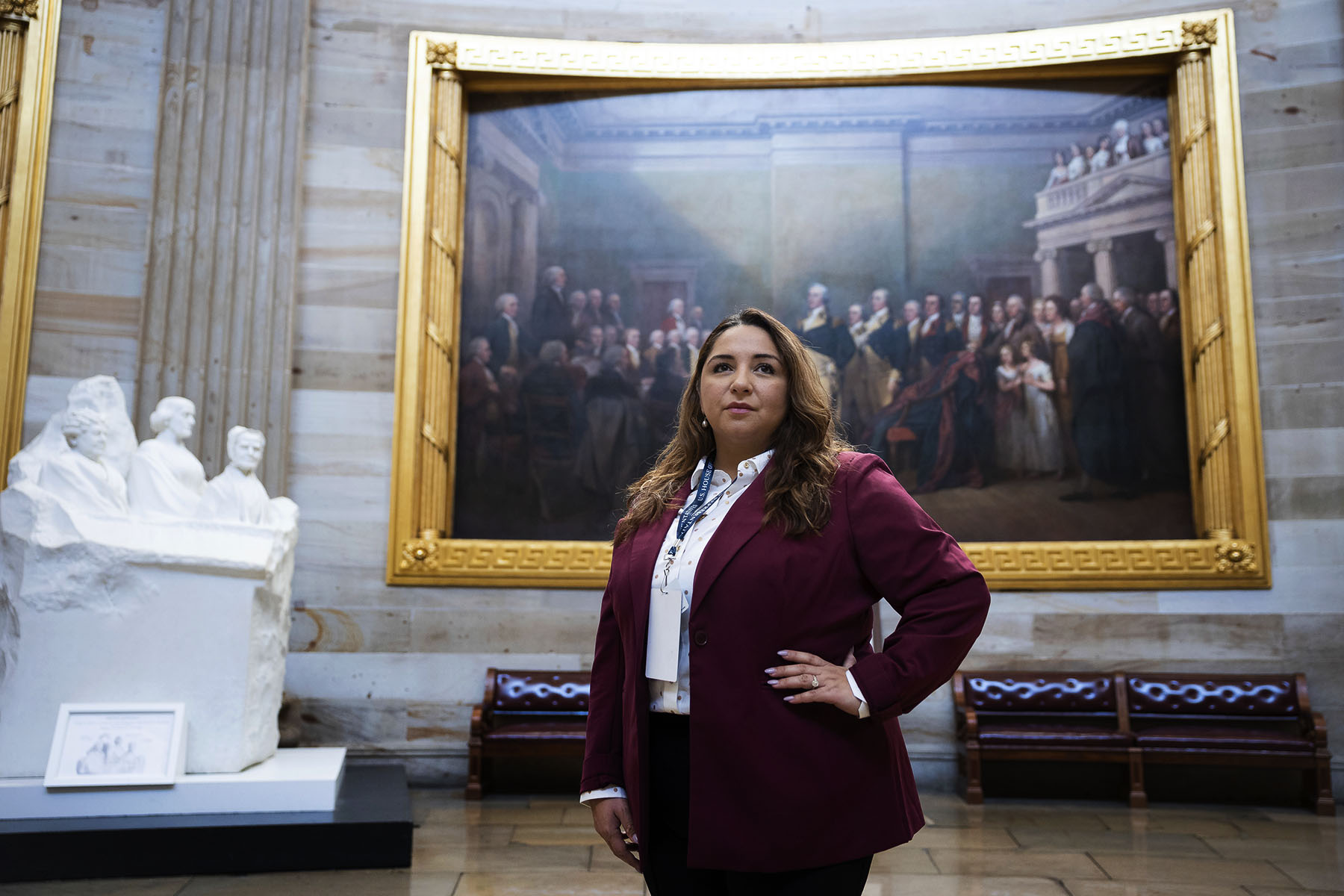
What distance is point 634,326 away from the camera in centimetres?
820

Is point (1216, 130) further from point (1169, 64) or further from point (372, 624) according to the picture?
point (372, 624)

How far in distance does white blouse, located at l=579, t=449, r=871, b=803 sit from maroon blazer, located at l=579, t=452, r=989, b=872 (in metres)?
0.03

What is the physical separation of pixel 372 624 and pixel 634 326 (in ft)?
10.5

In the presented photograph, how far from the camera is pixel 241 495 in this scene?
6.12 meters

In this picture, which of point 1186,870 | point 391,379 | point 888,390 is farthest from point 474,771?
point 1186,870

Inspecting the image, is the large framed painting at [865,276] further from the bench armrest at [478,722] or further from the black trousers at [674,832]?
the black trousers at [674,832]

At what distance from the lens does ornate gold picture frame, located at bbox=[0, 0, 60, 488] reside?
7.36 metres

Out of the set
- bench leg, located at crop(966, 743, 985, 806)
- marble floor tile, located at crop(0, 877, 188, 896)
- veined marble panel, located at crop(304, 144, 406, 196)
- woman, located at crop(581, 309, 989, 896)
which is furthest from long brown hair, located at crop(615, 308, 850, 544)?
veined marble panel, located at crop(304, 144, 406, 196)

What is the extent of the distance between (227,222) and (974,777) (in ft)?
23.3

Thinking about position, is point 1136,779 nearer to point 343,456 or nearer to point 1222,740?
point 1222,740

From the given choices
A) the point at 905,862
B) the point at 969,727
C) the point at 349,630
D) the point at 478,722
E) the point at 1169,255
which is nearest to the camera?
the point at 905,862

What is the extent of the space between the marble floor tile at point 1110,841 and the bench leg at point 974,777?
2.12ft

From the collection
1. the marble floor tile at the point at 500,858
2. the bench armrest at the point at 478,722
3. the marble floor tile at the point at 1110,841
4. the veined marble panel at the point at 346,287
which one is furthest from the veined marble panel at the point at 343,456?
the marble floor tile at the point at 1110,841

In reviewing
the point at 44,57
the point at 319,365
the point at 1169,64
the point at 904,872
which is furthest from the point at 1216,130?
the point at 44,57
